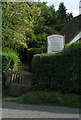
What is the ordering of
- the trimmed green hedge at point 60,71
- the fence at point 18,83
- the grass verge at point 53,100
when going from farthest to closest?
the fence at point 18,83, the trimmed green hedge at point 60,71, the grass verge at point 53,100

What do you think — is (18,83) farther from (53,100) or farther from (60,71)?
(53,100)

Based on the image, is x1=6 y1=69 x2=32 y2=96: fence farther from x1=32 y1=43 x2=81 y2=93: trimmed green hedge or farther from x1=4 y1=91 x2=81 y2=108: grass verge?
x1=4 y1=91 x2=81 y2=108: grass verge

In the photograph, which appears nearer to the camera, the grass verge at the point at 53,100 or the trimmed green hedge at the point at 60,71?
the grass verge at the point at 53,100

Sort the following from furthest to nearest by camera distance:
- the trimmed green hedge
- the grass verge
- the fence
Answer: the fence < the trimmed green hedge < the grass verge

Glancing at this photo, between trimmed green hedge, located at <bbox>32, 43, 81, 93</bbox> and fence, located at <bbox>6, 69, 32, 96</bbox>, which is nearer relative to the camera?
trimmed green hedge, located at <bbox>32, 43, 81, 93</bbox>

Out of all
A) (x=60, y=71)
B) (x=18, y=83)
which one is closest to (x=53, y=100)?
(x=60, y=71)

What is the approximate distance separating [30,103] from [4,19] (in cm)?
689

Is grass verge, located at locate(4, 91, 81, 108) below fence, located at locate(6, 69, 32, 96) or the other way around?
below

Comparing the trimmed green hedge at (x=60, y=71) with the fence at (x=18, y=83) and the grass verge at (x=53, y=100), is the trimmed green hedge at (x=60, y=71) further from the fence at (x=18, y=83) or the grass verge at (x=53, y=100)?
the grass verge at (x=53, y=100)

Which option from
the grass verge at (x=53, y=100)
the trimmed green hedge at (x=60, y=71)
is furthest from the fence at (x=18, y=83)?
the grass verge at (x=53, y=100)

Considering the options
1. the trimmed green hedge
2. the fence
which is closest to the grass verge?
the trimmed green hedge

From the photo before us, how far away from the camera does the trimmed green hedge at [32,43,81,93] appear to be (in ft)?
24.3

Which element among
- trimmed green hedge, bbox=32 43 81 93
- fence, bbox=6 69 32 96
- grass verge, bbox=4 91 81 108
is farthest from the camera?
fence, bbox=6 69 32 96

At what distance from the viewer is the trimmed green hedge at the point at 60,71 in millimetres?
7406
